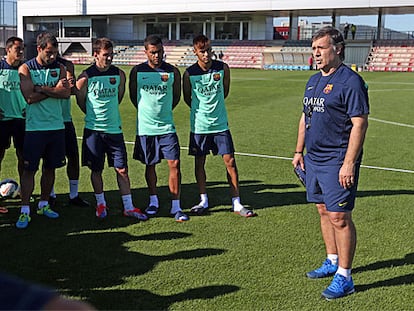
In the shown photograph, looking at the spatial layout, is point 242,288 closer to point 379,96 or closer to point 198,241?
point 198,241

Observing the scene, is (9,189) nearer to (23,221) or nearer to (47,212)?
(47,212)

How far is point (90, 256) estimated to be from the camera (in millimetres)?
4797

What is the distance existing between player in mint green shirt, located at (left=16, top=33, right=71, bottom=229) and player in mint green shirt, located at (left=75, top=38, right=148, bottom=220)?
0.29m

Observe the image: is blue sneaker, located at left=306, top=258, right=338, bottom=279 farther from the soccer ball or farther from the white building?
the white building

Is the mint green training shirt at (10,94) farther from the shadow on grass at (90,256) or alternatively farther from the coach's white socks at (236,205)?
the coach's white socks at (236,205)

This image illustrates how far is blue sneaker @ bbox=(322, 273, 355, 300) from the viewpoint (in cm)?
401

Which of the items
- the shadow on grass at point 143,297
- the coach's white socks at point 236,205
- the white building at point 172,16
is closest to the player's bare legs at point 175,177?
the coach's white socks at point 236,205

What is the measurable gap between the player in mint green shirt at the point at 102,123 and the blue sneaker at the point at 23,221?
743 millimetres

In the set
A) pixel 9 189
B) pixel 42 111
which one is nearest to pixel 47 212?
pixel 9 189

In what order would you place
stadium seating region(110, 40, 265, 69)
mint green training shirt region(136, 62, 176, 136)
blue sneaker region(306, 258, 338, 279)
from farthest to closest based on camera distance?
1. stadium seating region(110, 40, 265, 69)
2. mint green training shirt region(136, 62, 176, 136)
3. blue sneaker region(306, 258, 338, 279)

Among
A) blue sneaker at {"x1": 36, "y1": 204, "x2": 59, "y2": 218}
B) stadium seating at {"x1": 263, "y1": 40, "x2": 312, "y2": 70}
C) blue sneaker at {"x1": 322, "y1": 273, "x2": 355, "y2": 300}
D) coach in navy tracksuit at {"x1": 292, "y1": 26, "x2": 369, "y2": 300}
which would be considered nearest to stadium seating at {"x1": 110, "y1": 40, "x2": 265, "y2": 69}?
stadium seating at {"x1": 263, "y1": 40, "x2": 312, "y2": 70}

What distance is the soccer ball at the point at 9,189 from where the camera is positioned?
6.40 m

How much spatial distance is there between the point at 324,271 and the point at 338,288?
409mm

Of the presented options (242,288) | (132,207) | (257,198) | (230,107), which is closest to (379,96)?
(230,107)
